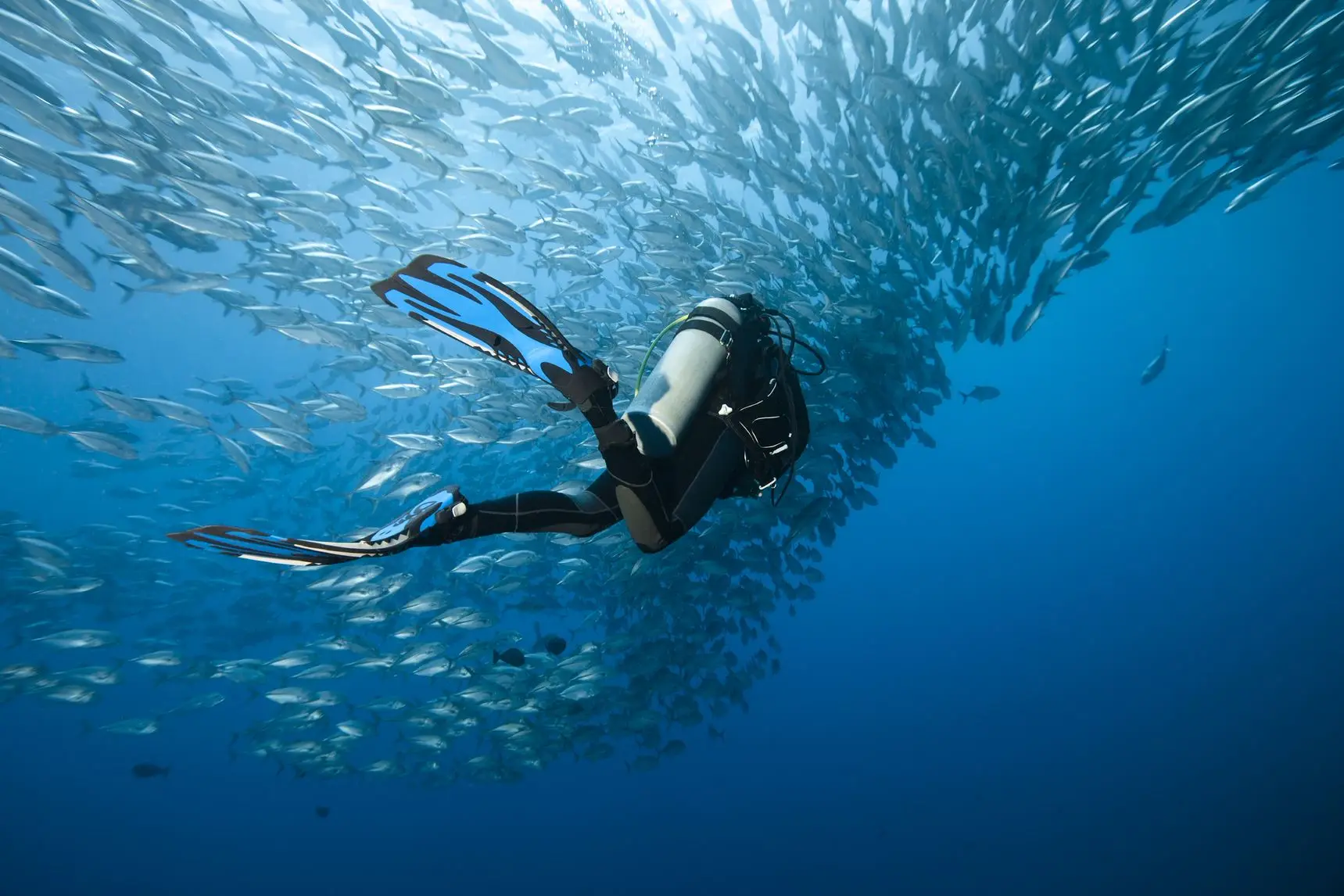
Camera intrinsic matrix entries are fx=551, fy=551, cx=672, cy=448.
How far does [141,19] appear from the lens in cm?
643

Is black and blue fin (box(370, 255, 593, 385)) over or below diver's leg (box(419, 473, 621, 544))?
over

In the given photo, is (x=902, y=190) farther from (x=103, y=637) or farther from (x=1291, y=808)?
(x=1291, y=808)

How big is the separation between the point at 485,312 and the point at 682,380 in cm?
97

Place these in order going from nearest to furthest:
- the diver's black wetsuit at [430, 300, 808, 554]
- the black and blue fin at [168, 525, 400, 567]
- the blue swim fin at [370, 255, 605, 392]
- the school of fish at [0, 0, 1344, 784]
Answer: the blue swim fin at [370, 255, 605, 392]
the diver's black wetsuit at [430, 300, 808, 554]
the black and blue fin at [168, 525, 400, 567]
the school of fish at [0, 0, 1344, 784]

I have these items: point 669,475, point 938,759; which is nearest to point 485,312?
point 669,475

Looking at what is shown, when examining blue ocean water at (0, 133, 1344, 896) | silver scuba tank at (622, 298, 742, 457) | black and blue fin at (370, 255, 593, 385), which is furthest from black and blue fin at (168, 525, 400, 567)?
blue ocean water at (0, 133, 1344, 896)

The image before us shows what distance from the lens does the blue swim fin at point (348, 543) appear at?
8.52 feet

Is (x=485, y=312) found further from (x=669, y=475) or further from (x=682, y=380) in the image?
(x=669, y=475)

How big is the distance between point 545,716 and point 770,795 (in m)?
20.7

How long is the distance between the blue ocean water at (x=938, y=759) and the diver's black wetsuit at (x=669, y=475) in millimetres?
23883

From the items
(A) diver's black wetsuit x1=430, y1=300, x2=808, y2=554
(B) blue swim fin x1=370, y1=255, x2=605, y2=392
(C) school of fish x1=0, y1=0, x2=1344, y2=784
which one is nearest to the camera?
(B) blue swim fin x1=370, y1=255, x2=605, y2=392

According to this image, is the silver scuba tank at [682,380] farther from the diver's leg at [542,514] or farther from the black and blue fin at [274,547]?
the black and blue fin at [274,547]

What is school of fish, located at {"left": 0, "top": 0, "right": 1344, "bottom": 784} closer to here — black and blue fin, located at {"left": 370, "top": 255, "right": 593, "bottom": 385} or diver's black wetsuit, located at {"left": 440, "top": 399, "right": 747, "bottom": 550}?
diver's black wetsuit, located at {"left": 440, "top": 399, "right": 747, "bottom": 550}

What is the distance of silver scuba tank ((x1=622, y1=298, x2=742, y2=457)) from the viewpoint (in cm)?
243
